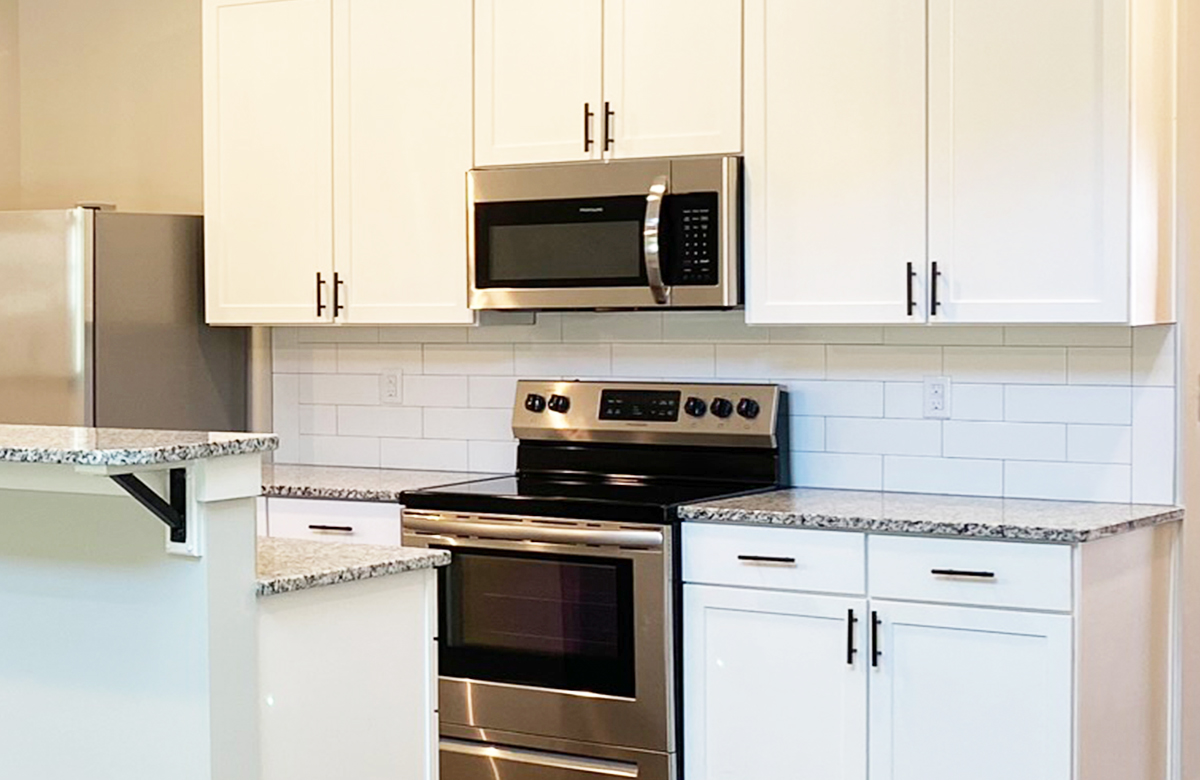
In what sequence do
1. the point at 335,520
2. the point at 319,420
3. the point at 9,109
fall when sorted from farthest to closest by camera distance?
the point at 9,109 → the point at 319,420 → the point at 335,520

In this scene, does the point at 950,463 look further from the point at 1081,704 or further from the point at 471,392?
the point at 471,392

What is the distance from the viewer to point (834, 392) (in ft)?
13.4

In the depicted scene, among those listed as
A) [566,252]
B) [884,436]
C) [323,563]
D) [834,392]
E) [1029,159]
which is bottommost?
[323,563]

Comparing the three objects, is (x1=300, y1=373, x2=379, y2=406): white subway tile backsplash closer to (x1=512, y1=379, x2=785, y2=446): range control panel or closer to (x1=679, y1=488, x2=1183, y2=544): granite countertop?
(x1=512, y1=379, x2=785, y2=446): range control panel

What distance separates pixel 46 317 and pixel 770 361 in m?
1.94

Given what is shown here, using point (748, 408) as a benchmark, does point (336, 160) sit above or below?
above

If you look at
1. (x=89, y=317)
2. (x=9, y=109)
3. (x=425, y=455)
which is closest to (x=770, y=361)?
(x=425, y=455)

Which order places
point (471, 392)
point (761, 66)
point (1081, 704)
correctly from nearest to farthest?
point (1081, 704) < point (761, 66) < point (471, 392)

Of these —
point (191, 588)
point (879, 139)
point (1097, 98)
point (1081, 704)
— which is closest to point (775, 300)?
point (879, 139)

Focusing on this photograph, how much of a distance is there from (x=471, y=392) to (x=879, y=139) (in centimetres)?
148

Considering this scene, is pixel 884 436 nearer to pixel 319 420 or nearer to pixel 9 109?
pixel 319 420

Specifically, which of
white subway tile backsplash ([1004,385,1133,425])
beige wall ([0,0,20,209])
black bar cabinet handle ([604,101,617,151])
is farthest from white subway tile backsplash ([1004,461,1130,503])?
beige wall ([0,0,20,209])

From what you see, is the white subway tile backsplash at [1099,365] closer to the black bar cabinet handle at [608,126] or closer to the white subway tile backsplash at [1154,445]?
the white subway tile backsplash at [1154,445]

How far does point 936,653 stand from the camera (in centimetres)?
343
